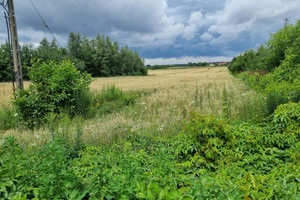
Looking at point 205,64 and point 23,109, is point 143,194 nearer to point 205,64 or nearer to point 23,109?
point 23,109

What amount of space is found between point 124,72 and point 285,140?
5665cm

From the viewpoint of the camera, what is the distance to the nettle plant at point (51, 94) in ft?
20.2

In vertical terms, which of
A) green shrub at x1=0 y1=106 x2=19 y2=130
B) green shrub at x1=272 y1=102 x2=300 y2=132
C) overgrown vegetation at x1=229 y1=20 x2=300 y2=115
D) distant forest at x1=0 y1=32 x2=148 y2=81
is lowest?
green shrub at x1=0 y1=106 x2=19 y2=130

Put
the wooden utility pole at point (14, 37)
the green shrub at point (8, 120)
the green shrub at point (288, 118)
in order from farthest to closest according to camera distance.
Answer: the wooden utility pole at point (14, 37), the green shrub at point (8, 120), the green shrub at point (288, 118)

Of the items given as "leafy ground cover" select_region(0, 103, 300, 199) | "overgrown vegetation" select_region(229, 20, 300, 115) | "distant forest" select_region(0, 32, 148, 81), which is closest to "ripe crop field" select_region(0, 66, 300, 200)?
"leafy ground cover" select_region(0, 103, 300, 199)

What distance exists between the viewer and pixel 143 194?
135cm

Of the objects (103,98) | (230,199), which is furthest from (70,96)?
(230,199)

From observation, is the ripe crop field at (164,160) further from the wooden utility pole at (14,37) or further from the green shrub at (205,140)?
the wooden utility pole at (14,37)

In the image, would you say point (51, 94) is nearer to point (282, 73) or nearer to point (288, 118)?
point (288, 118)

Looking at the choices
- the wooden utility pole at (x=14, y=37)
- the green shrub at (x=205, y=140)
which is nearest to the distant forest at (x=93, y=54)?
the wooden utility pole at (x=14, y=37)

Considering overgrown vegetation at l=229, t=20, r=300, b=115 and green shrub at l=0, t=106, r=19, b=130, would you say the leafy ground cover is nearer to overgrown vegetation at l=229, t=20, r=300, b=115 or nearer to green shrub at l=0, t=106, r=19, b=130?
overgrown vegetation at l=229, t=20, r=300, b=115

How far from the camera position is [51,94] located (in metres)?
6.47

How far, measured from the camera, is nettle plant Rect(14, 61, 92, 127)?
6.16 metres

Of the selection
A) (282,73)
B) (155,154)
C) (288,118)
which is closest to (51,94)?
(155,154)
